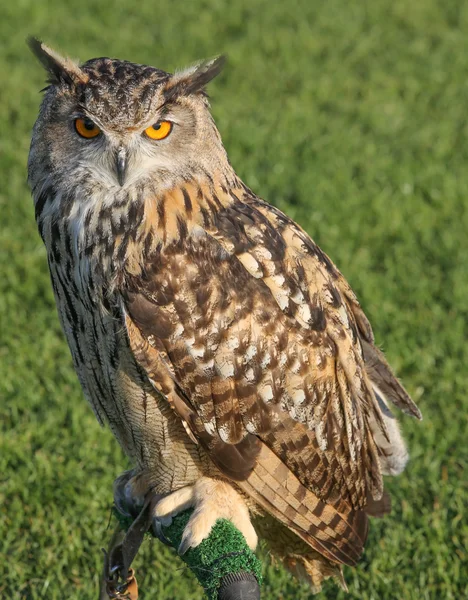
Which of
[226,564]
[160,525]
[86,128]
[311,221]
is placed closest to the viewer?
[226,564]

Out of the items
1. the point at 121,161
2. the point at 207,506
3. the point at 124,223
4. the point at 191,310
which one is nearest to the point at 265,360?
the point at 191,310

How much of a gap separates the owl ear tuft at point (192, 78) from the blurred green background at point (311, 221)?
75.5 inches

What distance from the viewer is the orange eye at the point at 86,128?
283cm

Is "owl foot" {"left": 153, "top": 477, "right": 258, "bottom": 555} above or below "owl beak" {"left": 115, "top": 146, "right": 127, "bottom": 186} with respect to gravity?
below

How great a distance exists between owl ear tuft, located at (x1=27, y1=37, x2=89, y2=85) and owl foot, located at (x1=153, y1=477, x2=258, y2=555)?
1229 mm

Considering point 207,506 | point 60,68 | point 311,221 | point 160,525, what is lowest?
point 311,221

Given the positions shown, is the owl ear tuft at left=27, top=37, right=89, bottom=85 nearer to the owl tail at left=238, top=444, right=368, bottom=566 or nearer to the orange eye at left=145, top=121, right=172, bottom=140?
the orange eye at left=145, top=121, right=172, bottom=140

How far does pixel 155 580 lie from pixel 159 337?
4.68 feet

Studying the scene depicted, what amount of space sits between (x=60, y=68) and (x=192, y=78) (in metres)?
0.37

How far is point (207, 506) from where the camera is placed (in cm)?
294

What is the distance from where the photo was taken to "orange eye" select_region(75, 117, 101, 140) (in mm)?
2827

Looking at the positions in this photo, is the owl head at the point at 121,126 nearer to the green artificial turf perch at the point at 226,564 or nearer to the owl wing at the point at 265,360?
the owl wing at the point at 265,360

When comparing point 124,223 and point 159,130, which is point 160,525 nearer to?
point 124,223

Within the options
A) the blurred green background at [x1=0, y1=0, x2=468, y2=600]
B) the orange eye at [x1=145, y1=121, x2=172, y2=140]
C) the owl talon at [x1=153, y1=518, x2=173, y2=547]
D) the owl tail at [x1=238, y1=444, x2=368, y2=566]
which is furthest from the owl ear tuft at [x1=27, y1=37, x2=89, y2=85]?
the blurred green background at [x1=0, y1=0, x2=468, y2=600]
